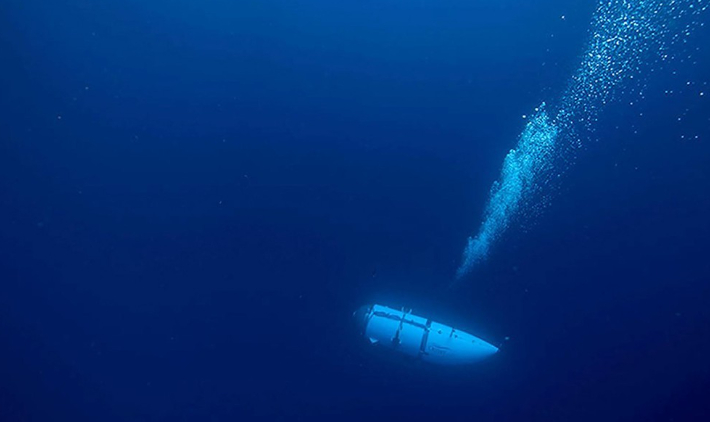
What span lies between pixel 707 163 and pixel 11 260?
80.6 ft

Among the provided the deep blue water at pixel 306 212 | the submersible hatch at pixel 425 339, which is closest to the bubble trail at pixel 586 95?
the deep blue water at pixel 306 212

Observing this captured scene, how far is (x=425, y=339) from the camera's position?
10773 millimetres

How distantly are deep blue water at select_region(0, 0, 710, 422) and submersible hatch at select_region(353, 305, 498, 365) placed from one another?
9.44ft

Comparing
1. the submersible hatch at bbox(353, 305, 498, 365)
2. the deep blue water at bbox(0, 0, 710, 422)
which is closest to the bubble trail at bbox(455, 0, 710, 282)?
the deep blue water at bbox(0, 0, 710, 422)

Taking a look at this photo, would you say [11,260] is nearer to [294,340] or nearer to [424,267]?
[294,340]

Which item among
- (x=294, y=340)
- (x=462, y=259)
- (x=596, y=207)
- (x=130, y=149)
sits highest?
(x=596, y=207)

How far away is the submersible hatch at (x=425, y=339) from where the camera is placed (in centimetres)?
1071

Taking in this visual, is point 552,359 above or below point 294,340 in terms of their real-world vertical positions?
above

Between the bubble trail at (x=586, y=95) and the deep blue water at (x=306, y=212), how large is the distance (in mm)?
438

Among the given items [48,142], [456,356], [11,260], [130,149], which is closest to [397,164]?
[456,356]

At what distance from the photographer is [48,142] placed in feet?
43.0

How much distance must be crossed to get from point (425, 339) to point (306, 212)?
641 centimetres

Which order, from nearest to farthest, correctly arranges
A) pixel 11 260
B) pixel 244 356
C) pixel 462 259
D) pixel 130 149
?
→ pixel 11 260 < pixel 130 149 < pixel 244 356 < pixel 462 259

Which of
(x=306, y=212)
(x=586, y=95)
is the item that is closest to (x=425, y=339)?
(x=306, y=212)
